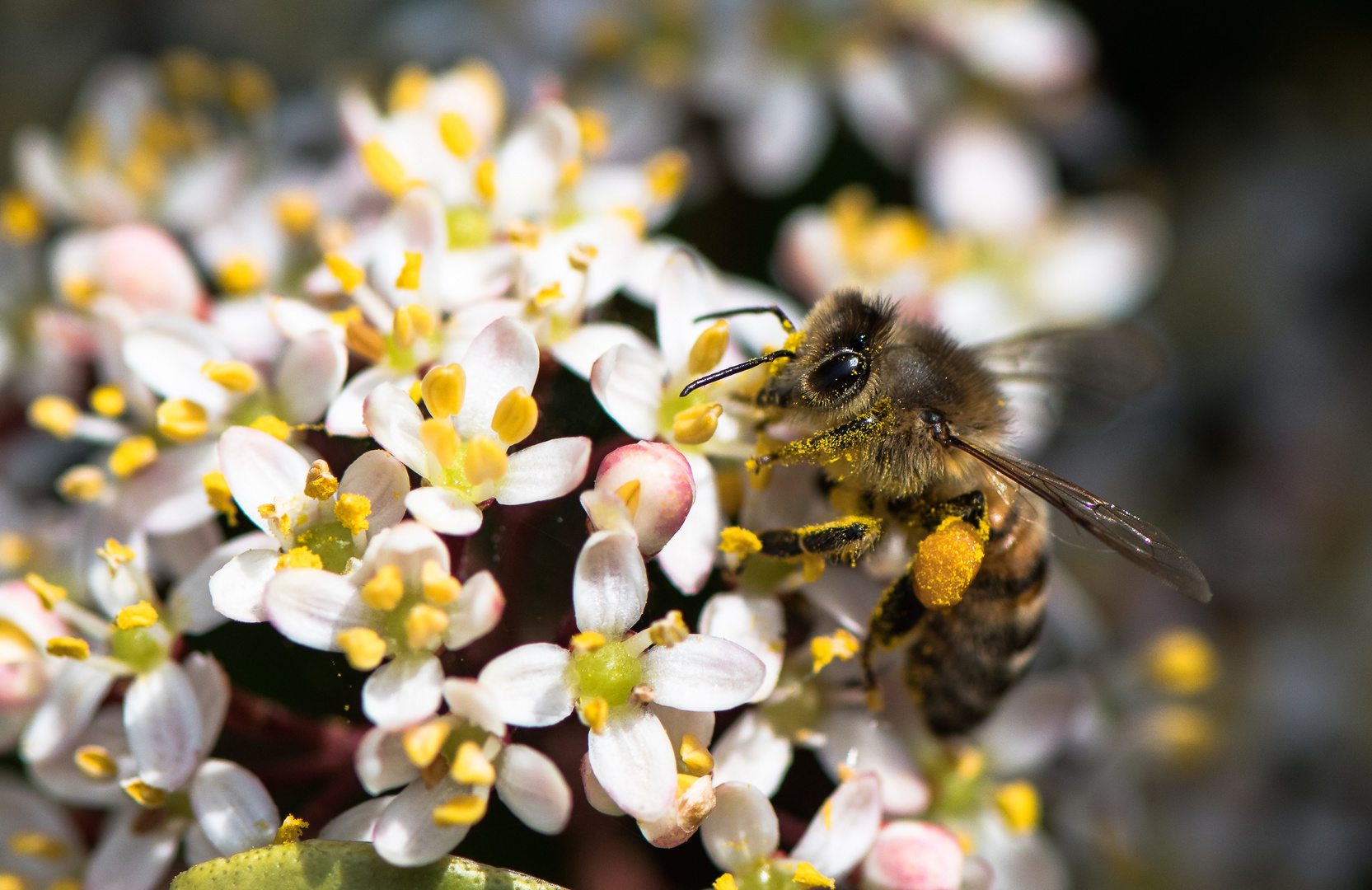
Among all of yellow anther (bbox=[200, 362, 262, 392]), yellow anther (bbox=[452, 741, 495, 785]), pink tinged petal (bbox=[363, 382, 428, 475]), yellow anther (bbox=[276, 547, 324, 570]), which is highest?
pink tinged petal (bbox=[363, 382, 428, 475])

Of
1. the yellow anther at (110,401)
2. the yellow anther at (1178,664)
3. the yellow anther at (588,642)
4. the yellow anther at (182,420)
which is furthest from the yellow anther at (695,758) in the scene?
the yellow anther at (1178,664)

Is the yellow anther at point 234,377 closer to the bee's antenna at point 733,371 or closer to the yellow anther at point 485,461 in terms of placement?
the yellow anther at point 485,461

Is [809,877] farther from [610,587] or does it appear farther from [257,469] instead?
[257,469]

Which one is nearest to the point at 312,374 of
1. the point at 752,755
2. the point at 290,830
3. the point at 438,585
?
the point at 438,585

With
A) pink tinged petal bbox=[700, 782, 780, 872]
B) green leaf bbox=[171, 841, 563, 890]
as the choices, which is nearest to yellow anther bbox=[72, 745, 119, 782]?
green leaf bbox=[171, 841, 563, 890]

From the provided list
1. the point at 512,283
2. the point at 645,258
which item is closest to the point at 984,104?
the point at 645,258

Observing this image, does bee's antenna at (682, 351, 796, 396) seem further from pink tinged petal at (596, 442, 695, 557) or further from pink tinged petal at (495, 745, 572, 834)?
pink tinged petal at (495, 745, 572, 834)
